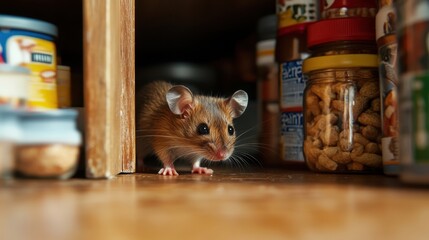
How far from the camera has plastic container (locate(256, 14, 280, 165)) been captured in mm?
1459

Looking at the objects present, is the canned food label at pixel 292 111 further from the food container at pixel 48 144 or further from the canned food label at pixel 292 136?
the food container at pixel 48 144

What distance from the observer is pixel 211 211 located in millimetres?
554

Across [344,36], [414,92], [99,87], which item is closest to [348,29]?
[344,36]

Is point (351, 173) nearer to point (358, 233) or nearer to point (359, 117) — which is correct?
point (359, 117)

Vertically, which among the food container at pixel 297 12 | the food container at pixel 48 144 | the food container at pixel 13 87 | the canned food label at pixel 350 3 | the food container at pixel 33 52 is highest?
the food container at pixel 297 12

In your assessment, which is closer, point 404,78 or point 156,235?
point 156,235

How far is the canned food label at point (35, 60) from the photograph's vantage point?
0.87 m

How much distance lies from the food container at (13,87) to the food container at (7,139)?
16mm

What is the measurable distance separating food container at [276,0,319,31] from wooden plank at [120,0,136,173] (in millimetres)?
423

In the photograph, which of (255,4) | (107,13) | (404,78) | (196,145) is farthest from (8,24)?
(255,4)

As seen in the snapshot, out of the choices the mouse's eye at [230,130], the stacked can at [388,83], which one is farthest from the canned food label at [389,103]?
the mouse's eye at [230,130]

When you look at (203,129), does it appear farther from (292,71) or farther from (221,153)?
(292,71)

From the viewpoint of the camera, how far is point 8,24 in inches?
34.3

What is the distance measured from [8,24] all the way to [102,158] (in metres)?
0.29
